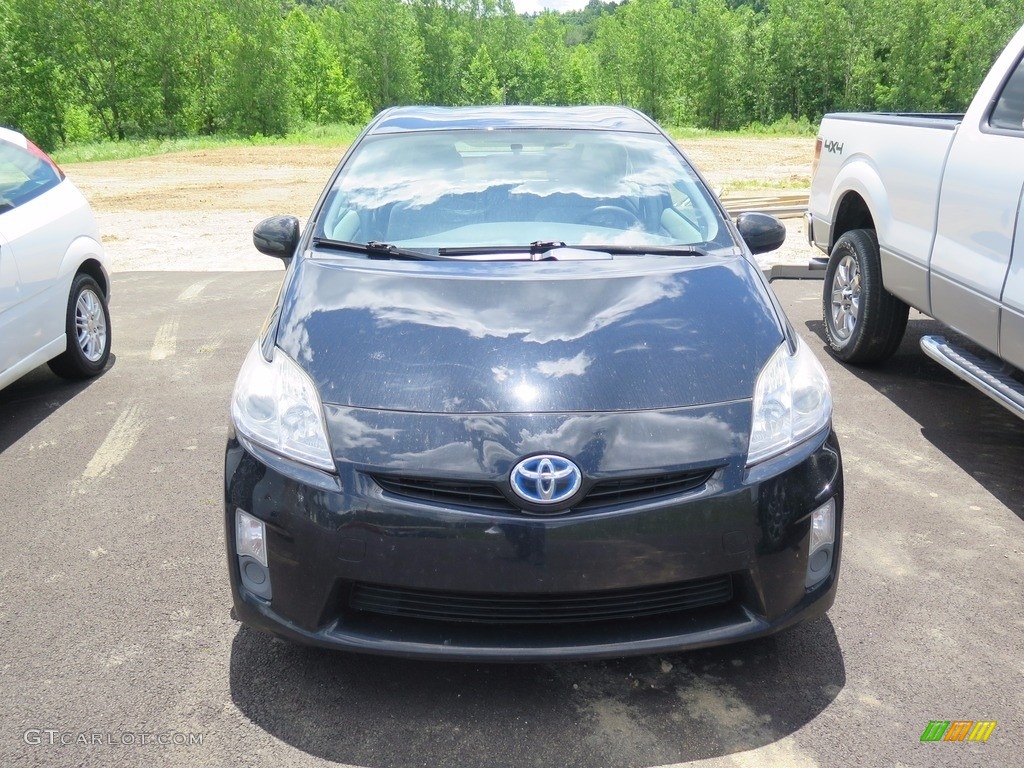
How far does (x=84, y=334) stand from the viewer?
5.98 meters

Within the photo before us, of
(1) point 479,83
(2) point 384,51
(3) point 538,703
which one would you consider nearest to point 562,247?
(3) point 538,703

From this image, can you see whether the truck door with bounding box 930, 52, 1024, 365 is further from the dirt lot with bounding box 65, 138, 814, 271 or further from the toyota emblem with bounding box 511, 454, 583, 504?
the dirt lot with bounding box 65, 138, 814, 271

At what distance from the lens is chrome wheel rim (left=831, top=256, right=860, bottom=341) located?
601cm

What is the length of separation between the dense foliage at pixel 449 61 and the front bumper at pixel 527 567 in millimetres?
52395

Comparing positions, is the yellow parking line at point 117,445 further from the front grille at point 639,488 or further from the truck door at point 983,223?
the truck door at point 983,223

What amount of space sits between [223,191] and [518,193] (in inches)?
683

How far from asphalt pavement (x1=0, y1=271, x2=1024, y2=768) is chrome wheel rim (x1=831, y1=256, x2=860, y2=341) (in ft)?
5.49

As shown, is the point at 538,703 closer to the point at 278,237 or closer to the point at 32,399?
the point at 278,237

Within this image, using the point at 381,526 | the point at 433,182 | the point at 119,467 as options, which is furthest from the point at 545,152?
the point at 119,467

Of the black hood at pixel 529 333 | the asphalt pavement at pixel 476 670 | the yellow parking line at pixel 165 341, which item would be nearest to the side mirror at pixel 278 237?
the black hood at pixel 529 333

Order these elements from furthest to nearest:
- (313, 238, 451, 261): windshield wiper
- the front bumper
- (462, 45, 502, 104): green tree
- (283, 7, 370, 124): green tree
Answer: (462, 45, 502, 104): green tree → (283, 7, 370, 124): green tree → (313, 238, 451, 261): windshield wiper → the front bumper

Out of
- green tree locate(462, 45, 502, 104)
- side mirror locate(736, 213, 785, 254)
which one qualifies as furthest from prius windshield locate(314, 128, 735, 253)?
green tree locate(462, 45, 502, 104)

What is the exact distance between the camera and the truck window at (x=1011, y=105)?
4352 millimetres

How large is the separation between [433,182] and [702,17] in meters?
78.5
